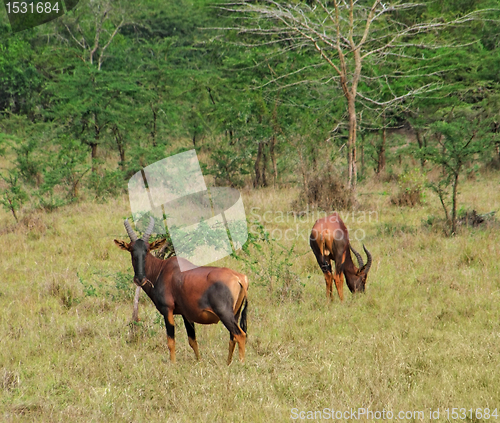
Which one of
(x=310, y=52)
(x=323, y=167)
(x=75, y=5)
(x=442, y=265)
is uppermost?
(x=75, y=5)

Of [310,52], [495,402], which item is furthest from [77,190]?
[495,402]

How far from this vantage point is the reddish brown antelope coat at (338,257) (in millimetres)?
7457

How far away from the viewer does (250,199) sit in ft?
50.5

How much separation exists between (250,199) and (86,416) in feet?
37.0

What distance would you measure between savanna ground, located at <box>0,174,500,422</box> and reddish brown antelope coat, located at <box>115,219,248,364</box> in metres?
0.52

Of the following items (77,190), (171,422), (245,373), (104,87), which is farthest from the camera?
(104,87)

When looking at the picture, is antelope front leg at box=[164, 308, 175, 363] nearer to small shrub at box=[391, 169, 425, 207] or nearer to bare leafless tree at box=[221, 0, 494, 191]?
bare leafless tree at box=[221, 0, 494, 191]

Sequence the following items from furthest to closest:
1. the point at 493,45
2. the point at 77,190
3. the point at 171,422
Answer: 1. the point at 493,45
2. the point at 77,190
3. the point at 171,422

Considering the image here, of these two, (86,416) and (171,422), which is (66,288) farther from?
(171,422)

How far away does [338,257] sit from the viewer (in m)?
7.49

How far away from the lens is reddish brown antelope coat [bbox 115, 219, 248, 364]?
188 inches

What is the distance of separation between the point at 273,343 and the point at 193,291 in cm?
150

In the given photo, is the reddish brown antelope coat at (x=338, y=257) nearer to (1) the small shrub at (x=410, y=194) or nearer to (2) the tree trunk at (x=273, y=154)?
(1) the small shrub at (x=410, y=194)

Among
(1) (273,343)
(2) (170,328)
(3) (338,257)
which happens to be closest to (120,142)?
(3) (338,257)
